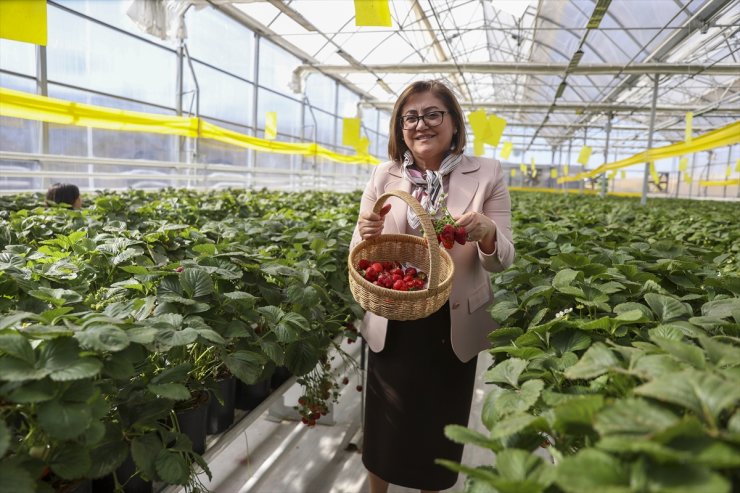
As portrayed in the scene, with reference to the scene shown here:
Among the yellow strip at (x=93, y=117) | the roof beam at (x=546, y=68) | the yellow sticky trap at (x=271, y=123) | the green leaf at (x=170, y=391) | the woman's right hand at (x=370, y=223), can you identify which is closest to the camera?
the green leaf at (x=170, y=391)

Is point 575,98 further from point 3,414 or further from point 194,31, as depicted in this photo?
point 3,414

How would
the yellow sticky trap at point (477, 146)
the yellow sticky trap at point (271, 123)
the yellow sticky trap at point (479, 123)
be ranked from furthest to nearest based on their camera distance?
1. the yellow sticky trap at point (271, 123)
2. the yellow sticky trap at point (477, 146)
3. the yellow sticky trap at point (479, 123)

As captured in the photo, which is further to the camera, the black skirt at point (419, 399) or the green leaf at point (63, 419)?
the black skirt at point (419, 399)

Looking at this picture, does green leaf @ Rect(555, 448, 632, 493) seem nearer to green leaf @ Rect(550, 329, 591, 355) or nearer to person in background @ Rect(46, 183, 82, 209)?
green leaf @ Rect(550, 329, 591, 355)

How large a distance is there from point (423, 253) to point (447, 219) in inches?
11.6

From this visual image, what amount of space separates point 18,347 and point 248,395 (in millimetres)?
1334

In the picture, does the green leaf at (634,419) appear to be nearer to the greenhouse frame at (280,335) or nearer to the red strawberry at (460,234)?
the greenhouse frame at (280,335)

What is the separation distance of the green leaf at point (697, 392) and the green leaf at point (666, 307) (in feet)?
2.20

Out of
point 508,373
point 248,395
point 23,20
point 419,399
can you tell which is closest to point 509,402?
point 508,373

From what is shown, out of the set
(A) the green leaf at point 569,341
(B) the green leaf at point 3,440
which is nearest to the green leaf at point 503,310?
(A) the green leaf at point 569,341

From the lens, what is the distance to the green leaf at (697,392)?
59cm

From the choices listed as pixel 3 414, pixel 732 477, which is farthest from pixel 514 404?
pixel 3 414

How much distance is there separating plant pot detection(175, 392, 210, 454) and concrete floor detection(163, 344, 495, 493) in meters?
0.51

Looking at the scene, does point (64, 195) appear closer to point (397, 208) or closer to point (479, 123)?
point (397, 208)
